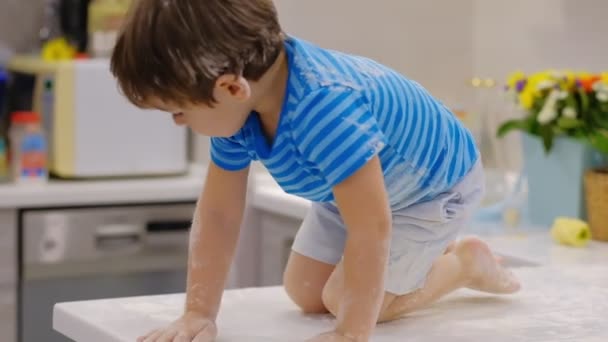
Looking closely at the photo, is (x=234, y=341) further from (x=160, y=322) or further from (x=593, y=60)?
(x=593, y=60)

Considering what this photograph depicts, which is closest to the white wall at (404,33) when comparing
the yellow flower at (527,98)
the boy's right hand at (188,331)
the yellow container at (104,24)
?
the yellow container at (104,24)

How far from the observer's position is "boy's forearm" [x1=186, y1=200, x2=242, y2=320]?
48.8 inches

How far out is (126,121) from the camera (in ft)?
7.58

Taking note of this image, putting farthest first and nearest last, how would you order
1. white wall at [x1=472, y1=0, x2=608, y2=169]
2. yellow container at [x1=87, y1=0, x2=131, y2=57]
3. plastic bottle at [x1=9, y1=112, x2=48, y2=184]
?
yellow container at [x1=87, y1=0, x2=131, y2=57] < plastic bottle at [x1=9, y1=112, x2=48, y2=184] < white wall at [x1=472, y1=0, x2=608, y2=169]

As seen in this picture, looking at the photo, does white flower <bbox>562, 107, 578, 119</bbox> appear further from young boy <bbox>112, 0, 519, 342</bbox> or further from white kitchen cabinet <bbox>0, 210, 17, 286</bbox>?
white kitchen cabinet <bbox>0, 210, 17, 286</bbox>

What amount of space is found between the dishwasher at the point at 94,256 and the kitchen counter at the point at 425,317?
0.83 metres

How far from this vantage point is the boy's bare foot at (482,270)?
53.3 inches

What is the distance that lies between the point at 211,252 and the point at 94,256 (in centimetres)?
102

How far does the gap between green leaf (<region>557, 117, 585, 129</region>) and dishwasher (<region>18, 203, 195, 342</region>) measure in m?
0.82

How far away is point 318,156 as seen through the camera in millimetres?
1084

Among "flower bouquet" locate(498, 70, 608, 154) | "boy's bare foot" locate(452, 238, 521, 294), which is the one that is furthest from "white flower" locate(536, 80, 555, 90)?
"boy's bare foot" locate(452, 238, 521, 294)

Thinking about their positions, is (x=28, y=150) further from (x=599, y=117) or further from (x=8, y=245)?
(x=599, y=117)

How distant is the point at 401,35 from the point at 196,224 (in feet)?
3.79

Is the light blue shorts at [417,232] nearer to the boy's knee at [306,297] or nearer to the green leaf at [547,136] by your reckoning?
the boy's knee at [306,297]
